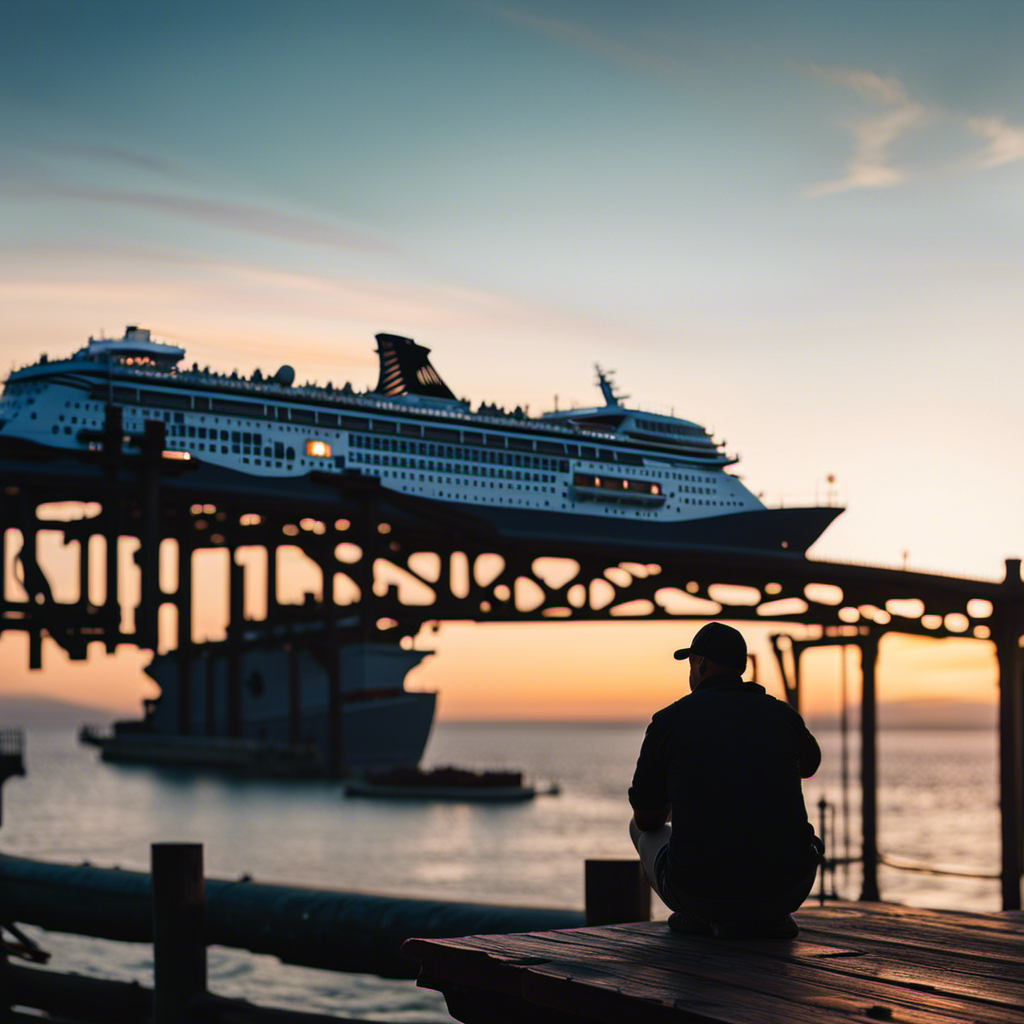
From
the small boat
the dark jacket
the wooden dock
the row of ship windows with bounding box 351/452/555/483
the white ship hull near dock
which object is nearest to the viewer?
the wooden dock

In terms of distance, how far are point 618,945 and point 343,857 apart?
52.4 m

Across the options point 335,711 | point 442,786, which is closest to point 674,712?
point 335,711

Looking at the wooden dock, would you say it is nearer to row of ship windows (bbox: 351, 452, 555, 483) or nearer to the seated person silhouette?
the seated person silhouette

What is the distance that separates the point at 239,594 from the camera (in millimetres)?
65688

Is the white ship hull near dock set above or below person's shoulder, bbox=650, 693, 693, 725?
below

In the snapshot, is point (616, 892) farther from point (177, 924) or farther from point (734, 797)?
point (177, 924)

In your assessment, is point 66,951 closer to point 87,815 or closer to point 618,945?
point 618,945

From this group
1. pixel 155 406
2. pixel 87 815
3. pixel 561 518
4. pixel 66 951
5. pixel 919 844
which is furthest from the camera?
pixel 87 815

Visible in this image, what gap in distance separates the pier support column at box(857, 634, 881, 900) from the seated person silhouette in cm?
2525

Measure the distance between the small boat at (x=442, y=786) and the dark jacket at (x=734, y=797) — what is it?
7797 cm

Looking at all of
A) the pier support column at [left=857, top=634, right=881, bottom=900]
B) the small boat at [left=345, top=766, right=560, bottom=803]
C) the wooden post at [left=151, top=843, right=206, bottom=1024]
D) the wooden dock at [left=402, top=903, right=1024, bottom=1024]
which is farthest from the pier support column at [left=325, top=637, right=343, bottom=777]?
the wooden dock at [left=402, top=903, right=1024, bottom=1024]

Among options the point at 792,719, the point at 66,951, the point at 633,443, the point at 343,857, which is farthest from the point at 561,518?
the point at 792,719

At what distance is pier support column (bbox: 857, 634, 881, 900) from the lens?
30.1 meters

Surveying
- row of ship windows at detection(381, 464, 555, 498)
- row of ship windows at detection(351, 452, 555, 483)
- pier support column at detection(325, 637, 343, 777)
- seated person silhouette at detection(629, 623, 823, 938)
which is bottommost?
pier support column at detection(325, 637, 343, 777)
